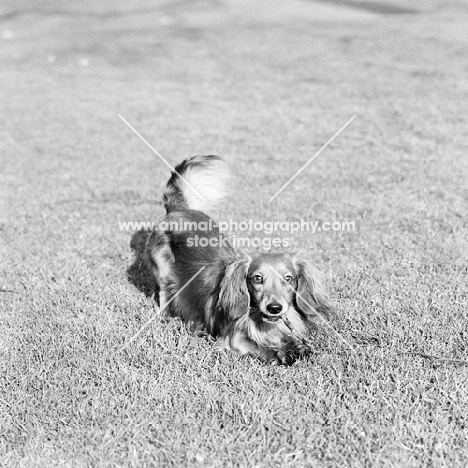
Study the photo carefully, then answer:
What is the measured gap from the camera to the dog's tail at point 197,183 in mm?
5500

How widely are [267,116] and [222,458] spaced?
443 inches

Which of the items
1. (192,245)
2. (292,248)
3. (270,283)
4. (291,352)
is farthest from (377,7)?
(291,352)

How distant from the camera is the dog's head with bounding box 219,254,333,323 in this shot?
3.72 meters

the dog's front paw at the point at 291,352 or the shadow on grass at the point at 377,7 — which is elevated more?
the dog's front paw at the point at 291,352

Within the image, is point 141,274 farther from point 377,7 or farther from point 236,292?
point 377,7

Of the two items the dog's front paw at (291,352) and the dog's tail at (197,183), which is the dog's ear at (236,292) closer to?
the dog's front paw at (291,352)

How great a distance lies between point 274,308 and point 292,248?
2.30 meters

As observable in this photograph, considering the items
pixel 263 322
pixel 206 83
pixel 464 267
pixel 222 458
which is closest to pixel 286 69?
pixel 206 83

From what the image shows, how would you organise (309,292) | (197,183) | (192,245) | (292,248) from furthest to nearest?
(292,248), (197,183), (192,245), (309,292)

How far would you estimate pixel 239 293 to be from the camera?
151 inches

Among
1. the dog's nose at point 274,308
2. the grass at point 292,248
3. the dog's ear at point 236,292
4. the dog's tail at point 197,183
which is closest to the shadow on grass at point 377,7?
the grass at point 292,248

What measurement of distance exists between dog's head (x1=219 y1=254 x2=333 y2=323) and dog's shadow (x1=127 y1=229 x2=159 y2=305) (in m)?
1.26

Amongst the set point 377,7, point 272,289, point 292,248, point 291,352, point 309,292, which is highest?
point 272,289

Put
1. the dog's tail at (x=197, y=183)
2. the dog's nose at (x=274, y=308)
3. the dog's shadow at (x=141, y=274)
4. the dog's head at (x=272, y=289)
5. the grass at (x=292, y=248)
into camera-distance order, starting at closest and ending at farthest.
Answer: the grass at (x=292, y=248) → the dog's nose at (x=274, y=308) → the dog's head at (x=272, y=289) → the dog's shadow at (x=141, y=274) → the dog's tail at (x=197, y=183)
